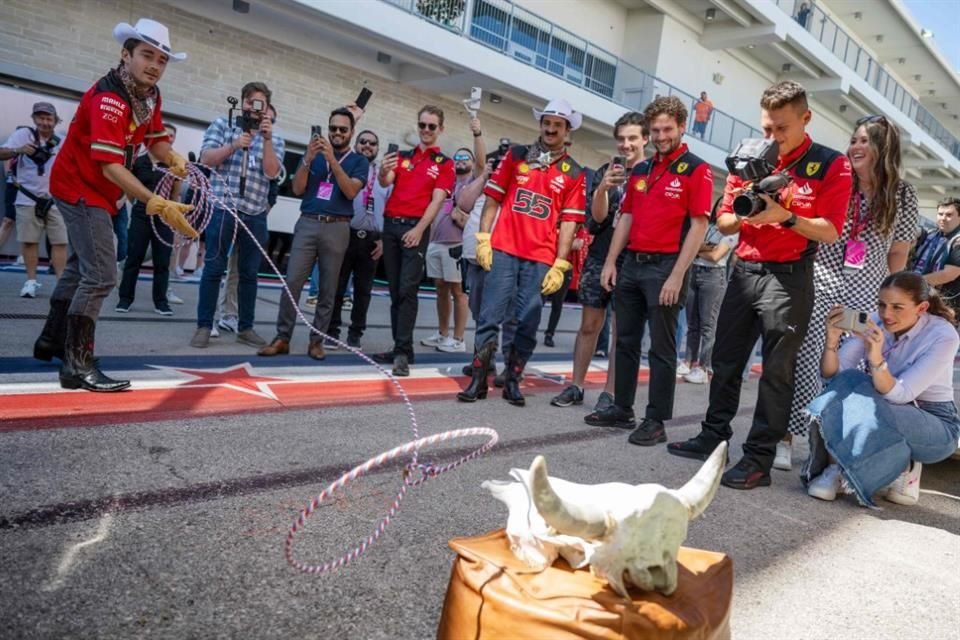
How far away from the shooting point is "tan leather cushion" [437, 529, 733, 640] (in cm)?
135

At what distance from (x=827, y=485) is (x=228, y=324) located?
195 inches

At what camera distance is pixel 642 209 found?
4.29m

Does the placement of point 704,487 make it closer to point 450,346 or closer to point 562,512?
point 562,512

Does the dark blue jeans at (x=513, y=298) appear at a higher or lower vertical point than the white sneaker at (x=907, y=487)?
higher

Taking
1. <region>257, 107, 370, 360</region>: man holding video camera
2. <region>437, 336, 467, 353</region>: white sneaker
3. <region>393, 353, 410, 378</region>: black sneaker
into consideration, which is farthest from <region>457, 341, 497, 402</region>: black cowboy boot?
<region>437, 336, 467, 353</region>: white sneaker

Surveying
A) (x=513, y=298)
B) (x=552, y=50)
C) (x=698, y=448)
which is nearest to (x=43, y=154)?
(x=513, y=298)

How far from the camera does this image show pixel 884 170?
381cm

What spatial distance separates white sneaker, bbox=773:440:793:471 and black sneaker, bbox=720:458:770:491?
0.44m

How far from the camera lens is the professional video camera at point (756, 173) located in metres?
3.22

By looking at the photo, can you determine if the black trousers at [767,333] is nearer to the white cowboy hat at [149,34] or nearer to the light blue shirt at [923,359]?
the light blue shirt at [923,359]

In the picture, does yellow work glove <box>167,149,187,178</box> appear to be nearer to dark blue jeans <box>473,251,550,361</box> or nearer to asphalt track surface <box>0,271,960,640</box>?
asphalt track surface <box>0,271,960,640</box>

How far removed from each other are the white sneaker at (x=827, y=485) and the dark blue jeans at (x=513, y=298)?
6.22ft

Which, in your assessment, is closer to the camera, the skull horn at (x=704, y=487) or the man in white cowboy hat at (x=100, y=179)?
the skull horn at (x=704, y=487)

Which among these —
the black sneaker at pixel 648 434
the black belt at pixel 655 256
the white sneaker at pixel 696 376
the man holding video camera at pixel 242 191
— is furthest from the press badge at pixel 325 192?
the white sneaker at pixel 696 376
